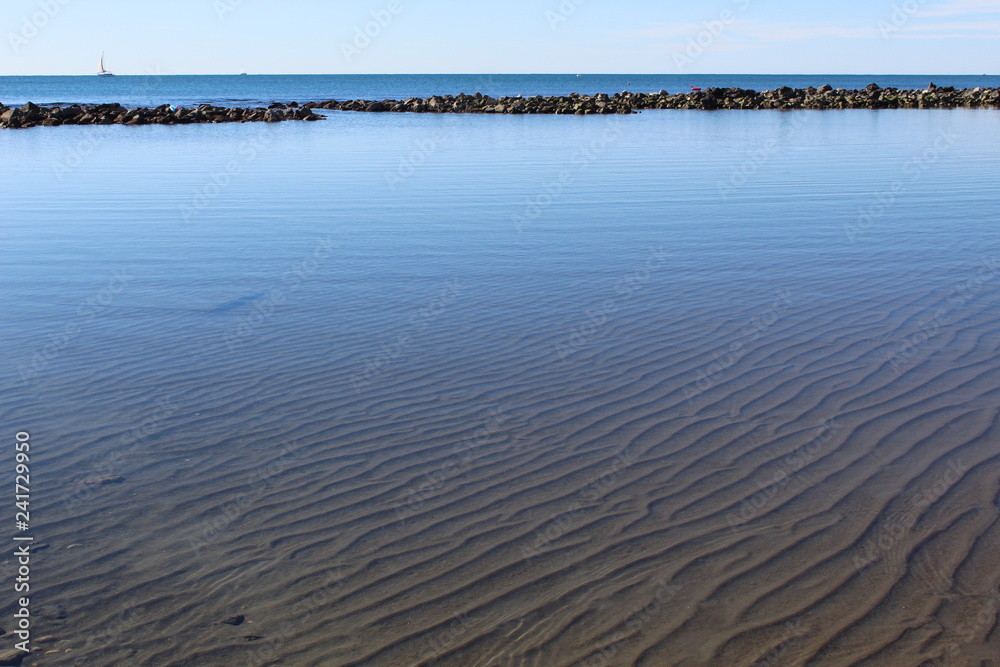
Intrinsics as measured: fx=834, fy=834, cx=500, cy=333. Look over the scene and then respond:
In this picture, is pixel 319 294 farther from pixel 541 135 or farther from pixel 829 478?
pixel 541 135

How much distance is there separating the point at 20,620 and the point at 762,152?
957 inches

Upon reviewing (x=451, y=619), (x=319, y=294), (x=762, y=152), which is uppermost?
(x=762, y=152)

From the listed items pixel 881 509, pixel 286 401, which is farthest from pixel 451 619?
pixel 286 401

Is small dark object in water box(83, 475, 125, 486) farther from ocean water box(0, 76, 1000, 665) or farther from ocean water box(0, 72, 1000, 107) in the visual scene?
ocean water box(0, 72, 1000, 107)

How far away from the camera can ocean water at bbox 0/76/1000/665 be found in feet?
12.8

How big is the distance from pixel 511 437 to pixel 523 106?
4861 cm

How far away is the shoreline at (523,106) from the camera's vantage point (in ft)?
148

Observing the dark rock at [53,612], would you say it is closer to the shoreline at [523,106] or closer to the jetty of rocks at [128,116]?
the jetty of rocks at [128,116]

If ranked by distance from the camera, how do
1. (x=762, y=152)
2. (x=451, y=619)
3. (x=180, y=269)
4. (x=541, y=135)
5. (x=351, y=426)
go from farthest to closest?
1. (x=541, y=135)
2. (x=762, y=152)
3. (x=180, y=269)
4. (x=351, y=426)
5. (x=451, y=619)

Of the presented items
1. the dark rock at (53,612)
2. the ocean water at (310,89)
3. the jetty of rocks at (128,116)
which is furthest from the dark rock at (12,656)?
the ocean water at (310,89)

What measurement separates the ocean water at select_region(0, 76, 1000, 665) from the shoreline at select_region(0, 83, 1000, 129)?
3555 cm

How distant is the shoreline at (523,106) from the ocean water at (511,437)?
35.5m

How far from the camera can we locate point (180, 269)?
35.7 ft

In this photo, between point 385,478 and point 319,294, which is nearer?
point 385,478
